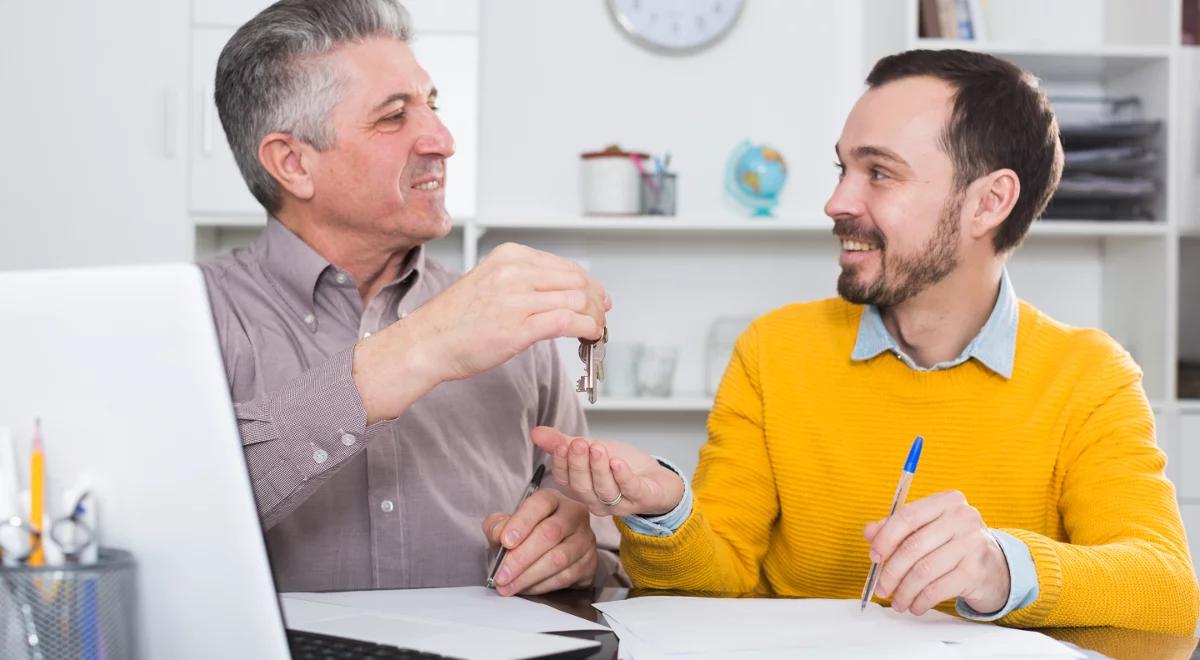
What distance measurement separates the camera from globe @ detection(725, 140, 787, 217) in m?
3.20

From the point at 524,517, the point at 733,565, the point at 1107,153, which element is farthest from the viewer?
the point at 1107,153

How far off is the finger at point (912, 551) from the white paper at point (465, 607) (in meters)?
0.25

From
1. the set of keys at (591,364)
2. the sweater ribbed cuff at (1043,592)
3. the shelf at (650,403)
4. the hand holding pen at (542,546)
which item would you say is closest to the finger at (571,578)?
the hand holding pen at (542,546)

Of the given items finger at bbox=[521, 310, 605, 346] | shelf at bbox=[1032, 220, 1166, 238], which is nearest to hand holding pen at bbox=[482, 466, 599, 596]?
finger at bbox=[521, 310, 605, 346]

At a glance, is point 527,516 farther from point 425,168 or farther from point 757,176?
point 757,176

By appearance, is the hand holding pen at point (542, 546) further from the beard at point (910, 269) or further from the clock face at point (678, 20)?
the clock face at point (678, 20)

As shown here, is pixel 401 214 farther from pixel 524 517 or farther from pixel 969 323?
pixel 969 323

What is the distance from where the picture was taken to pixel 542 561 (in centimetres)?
126

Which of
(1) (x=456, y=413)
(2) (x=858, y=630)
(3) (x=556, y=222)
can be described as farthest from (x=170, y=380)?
(3) (x=556, y=222)

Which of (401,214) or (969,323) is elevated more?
(401,214)

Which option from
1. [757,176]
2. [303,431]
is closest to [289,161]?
[303,431]

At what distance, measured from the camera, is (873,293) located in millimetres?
1633

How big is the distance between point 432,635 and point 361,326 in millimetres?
675

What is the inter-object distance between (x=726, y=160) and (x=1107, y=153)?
99 centimetres
